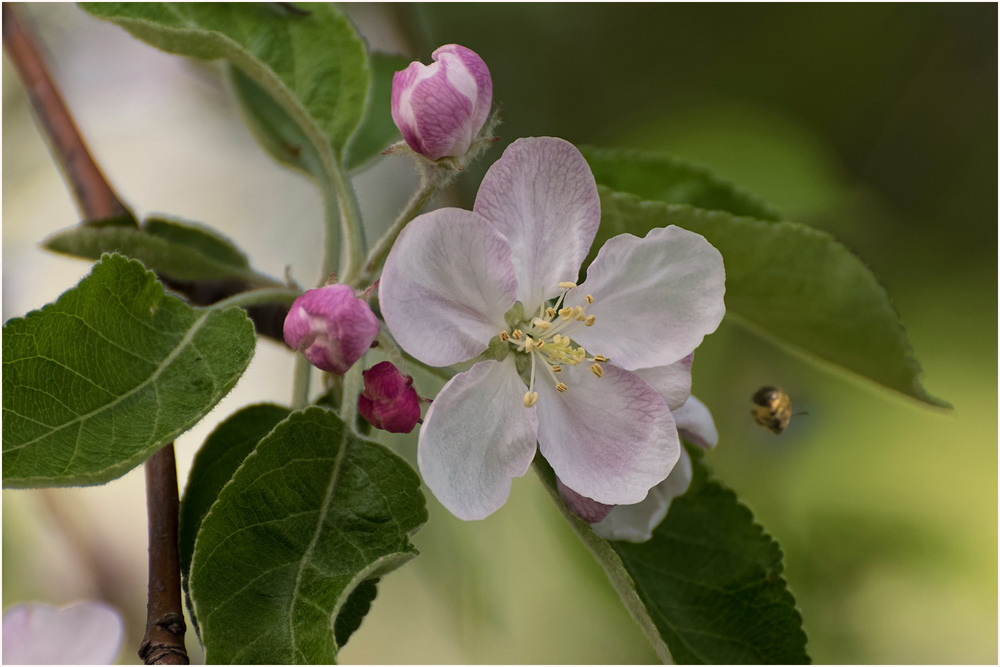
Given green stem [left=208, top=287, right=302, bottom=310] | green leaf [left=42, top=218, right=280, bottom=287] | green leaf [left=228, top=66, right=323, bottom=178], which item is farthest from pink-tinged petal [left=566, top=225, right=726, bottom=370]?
green leaf [left=228, top=66, right=323, bottom=178]

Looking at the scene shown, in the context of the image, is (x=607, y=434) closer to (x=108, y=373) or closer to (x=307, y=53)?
(x=108, y=373)

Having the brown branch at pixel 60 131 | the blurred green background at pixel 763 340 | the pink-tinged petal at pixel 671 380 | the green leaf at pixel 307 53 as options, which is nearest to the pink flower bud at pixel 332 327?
the pink-tinged petal at pixel 671 380

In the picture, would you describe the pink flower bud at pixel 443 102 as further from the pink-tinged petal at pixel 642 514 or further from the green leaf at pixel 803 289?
the pink-tinged petal at pixel 642 514

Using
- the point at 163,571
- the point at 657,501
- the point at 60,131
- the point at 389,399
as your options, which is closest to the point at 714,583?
the point at 657,501

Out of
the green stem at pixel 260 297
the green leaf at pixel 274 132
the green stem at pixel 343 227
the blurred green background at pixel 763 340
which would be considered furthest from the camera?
the blurred green background at pixel 763 340

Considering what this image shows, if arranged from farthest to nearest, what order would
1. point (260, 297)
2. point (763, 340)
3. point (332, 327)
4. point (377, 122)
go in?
point (763, 340) < point (377, 122) < point (260, 297) < point (332, 327)

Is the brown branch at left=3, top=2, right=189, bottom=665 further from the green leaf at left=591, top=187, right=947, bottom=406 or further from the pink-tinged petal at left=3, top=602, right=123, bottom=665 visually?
the green leaf at left=591, top=187, right=947, bottom=406
